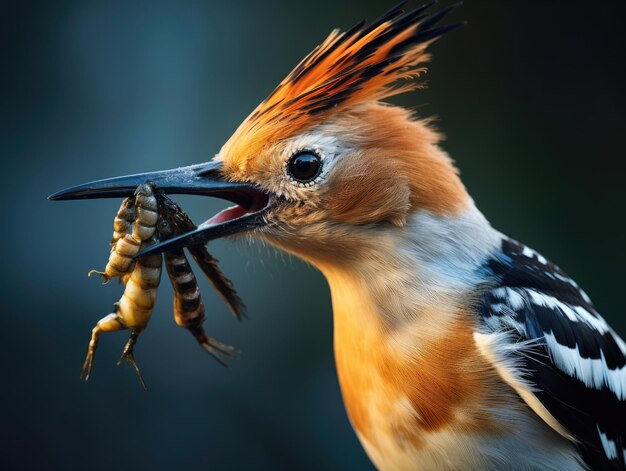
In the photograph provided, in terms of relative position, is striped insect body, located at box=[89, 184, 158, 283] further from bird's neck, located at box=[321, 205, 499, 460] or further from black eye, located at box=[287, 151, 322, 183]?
bird's neck, located at box=[321, 205, 499, 460]

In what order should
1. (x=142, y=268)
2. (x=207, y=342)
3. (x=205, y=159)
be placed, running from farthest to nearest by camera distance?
1. (x=205, y=159)
2. (x=207, y=342)
3. (x=142, y=268)

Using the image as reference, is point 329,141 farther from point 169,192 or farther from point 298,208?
point 169,192

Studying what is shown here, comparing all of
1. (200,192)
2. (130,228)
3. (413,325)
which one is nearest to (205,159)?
(200,192)

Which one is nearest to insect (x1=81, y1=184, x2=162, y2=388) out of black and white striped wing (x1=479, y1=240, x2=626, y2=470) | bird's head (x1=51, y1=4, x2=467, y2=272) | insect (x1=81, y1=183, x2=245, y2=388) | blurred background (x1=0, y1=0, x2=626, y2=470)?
insect (x1=81, y1=183, x2=245, y2=388)

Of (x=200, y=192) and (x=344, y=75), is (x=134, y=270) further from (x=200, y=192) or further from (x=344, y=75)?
(x=344, y=75)

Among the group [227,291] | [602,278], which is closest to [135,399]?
[227,291]

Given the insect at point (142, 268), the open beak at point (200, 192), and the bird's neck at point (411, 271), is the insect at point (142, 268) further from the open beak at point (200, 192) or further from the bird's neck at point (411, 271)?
the bird's neck at point (411, 271)
